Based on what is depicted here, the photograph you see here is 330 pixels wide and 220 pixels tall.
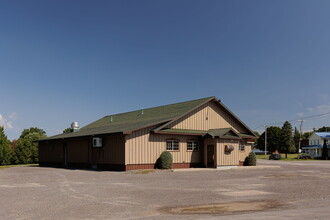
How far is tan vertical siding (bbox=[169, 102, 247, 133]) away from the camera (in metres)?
27.8

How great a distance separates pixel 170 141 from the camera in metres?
26.6

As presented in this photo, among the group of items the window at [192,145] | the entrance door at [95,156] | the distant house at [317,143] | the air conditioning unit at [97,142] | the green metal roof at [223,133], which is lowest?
the distant house at [317,143]

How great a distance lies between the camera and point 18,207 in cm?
967

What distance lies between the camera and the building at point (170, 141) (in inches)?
968

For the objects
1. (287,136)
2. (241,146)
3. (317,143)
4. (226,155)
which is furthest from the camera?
(287,136)

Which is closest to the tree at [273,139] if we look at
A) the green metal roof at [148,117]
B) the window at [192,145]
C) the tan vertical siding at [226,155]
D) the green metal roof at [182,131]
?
the green metal roof at [148,117]

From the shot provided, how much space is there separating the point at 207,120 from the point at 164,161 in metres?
6.58

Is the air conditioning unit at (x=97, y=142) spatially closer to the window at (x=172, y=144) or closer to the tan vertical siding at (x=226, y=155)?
the window at (x=172, y=144)

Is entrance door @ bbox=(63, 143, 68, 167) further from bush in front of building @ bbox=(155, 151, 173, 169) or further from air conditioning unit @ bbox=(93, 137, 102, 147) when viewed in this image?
bush in front of building @ bbox=(155, 151, 173, 169)

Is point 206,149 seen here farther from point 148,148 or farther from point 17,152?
point 17,152

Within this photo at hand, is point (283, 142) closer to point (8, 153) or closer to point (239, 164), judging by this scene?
point (239, 164)

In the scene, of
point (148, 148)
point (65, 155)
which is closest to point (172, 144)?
point (148, 148)

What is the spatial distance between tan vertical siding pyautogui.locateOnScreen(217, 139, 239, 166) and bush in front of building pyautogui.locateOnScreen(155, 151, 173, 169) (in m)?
4.20

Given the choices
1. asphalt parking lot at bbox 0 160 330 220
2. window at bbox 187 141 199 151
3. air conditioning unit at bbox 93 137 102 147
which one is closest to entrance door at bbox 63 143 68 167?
air conditioning unit at bbox 93 137 102 147
